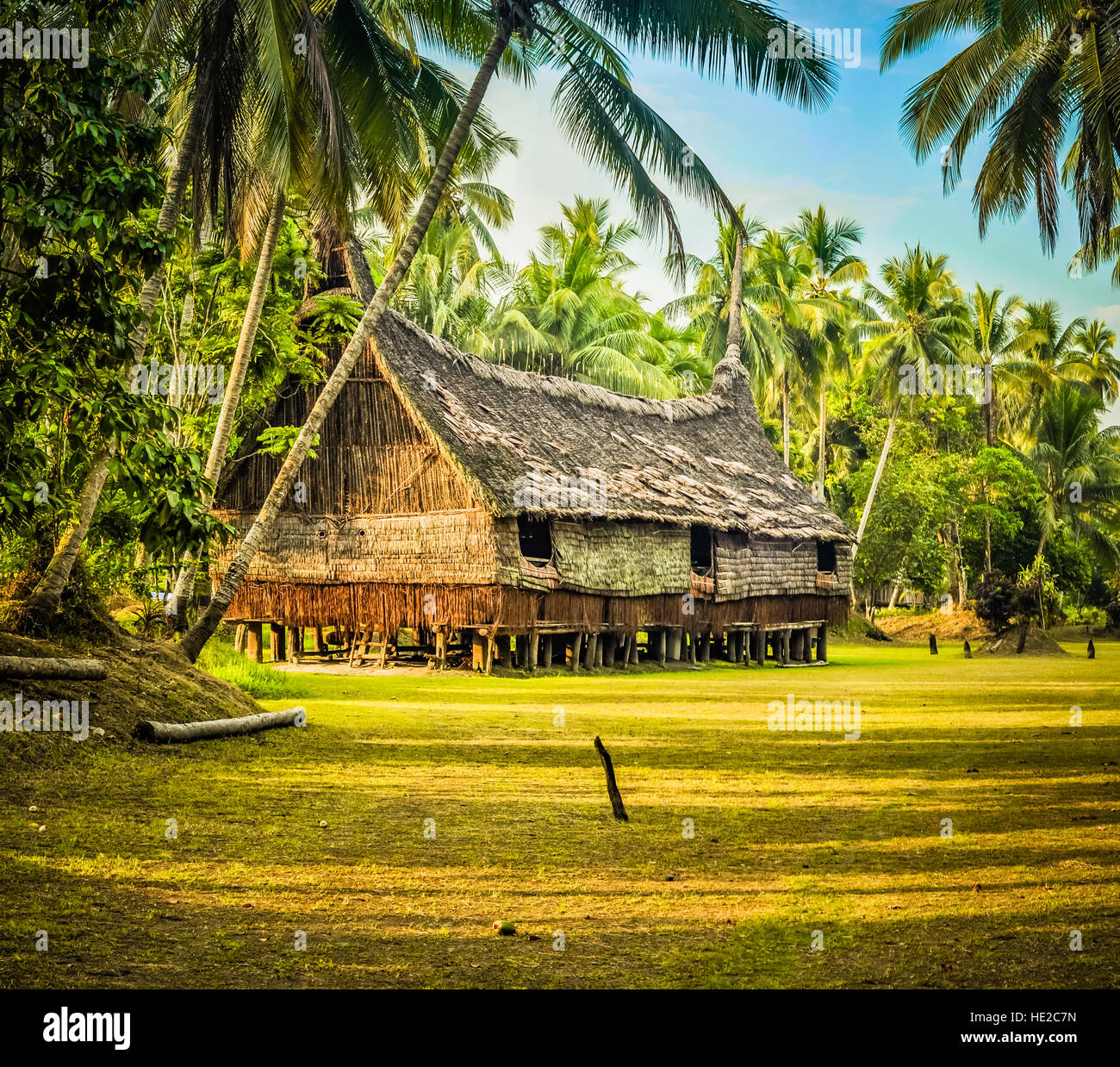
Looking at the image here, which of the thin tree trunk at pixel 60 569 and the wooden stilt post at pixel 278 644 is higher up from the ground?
Answer: the thin tree trunk at pixel 60 569

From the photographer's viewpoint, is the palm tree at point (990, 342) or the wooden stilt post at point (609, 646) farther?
the palm tree at point (990, 342)

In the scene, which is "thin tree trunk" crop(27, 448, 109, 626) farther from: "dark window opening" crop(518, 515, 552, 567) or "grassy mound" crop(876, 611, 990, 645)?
"grassy mound" crop(876, 611, 990, 645)

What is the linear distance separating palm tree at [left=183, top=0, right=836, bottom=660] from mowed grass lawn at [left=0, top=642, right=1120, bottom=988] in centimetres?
401

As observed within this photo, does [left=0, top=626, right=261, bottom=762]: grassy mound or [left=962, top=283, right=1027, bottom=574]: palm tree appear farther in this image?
[left=962, top=283, right=1027, bottom=574]: palm tree

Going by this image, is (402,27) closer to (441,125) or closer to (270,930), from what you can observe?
(441,125)

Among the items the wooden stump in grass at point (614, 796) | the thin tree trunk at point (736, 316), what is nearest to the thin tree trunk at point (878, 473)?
the thin tree trunk at point (736, 316)

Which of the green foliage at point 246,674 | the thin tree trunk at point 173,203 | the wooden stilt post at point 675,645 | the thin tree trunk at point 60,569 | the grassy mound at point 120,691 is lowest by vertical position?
the wooden stilt post at point 675,645

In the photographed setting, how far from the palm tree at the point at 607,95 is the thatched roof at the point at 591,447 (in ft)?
20.9

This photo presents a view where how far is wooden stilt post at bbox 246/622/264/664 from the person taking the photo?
79.0ft

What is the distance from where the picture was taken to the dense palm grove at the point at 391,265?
7.77 metres

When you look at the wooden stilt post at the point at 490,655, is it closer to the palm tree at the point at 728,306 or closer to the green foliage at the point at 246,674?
the green foliage at the point at 246,674

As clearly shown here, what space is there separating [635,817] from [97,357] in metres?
5.09

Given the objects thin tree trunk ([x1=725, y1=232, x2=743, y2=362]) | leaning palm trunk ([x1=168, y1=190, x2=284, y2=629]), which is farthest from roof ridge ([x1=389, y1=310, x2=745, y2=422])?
leaning palm trunk ([x1=168, y1=190, x2=284, y2=629])
